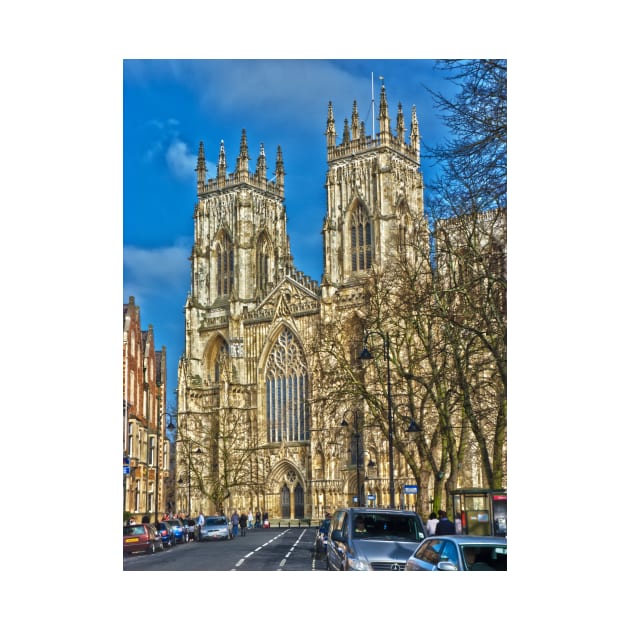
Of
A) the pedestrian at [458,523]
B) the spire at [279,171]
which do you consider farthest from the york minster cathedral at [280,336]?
the pedestrian at [458,523]

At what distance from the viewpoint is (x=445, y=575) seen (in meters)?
13.8

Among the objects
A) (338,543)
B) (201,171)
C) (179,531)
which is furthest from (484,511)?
(201,171)

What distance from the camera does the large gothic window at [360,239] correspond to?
65000 mm

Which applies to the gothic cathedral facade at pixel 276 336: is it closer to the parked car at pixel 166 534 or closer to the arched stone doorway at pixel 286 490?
the arched stone doorway at pixel 286 490

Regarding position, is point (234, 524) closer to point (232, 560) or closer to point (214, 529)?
point (214, 529)

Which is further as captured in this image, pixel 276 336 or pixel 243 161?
pixel 243 161

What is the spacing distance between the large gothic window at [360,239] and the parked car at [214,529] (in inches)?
1031

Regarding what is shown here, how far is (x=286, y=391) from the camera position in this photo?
6719 cm

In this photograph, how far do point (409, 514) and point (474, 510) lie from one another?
5.30m

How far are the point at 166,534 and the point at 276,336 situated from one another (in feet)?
112

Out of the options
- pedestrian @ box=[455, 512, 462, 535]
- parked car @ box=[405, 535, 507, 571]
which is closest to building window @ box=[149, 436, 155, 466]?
pedestrian @ box=[455, 512, 462, 535]

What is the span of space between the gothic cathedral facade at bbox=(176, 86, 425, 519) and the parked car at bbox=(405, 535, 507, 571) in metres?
45.6

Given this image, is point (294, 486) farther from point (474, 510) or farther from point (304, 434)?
point (474, 510)
